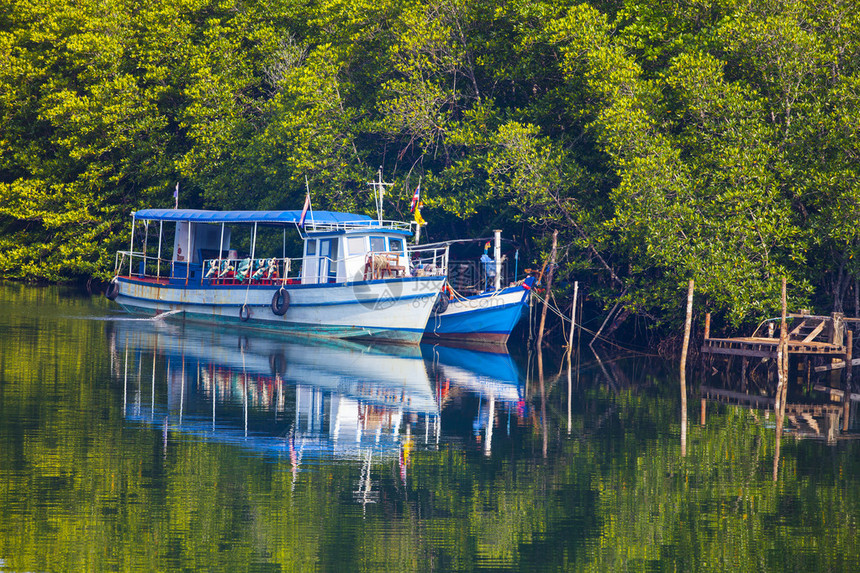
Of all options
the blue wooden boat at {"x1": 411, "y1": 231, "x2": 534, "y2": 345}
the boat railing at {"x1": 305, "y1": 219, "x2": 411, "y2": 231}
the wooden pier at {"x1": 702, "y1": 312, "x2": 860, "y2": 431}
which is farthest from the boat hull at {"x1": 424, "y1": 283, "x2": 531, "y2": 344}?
the wooden pier at {"x1": 702, "y1": 312, "x2": 860, "y2": 431}

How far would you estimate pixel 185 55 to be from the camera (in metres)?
43.3

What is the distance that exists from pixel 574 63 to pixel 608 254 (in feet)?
20.9

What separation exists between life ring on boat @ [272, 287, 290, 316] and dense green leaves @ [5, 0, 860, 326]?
5.69m

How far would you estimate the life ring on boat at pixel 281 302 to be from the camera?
30.8 m

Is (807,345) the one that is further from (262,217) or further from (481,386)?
(262,217)

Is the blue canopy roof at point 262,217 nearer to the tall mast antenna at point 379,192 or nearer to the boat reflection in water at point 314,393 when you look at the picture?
the tall mast antenna at point 379,192

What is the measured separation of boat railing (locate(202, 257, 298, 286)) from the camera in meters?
31.9

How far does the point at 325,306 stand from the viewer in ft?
99.2

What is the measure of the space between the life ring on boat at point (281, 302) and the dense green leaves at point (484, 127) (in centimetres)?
→ 569

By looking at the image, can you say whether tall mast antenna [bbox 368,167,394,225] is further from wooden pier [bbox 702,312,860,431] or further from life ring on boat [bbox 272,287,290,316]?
wooden pier [bbox 702,312,860,431]

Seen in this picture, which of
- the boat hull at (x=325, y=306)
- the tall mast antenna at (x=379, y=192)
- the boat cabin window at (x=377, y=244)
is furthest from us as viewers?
the tall mast antenna at (x=379, y=192)

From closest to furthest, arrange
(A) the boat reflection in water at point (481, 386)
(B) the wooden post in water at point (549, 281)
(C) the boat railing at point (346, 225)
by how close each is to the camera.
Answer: (A) the boat reflection in water at point (481, 386)
(B) the wooden post in water at point (549, 281)
(C) the boat railing at point (346, 225)

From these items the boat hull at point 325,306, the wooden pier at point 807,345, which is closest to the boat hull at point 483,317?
the boat hull at point 325,306

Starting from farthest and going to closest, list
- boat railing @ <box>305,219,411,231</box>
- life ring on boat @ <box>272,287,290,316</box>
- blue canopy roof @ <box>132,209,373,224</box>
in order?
1. blue canopy roof @ <box>132,209,373,224</box>
2. life ring on boat @ <box>272,287,290,316</box>
3. boat railing @ <box>305,219,411,231</box>
